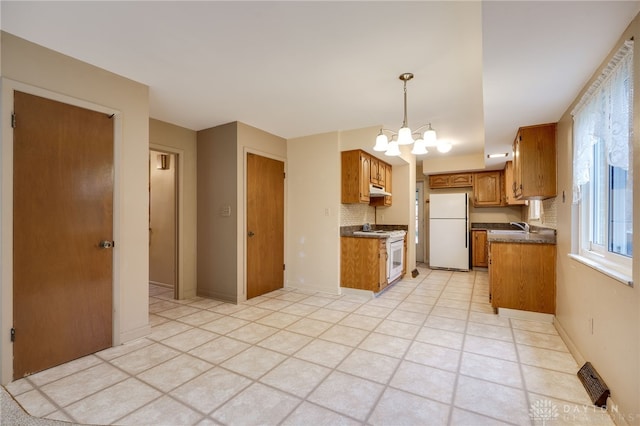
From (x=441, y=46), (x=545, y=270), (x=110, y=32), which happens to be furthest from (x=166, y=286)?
(x=545, y=270)

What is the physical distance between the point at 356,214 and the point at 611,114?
347 centimetres

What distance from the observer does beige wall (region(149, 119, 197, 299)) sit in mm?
3880

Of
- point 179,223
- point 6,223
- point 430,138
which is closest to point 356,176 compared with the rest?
point 430,138

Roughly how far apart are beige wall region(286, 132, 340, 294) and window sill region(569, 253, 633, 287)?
2.69 m

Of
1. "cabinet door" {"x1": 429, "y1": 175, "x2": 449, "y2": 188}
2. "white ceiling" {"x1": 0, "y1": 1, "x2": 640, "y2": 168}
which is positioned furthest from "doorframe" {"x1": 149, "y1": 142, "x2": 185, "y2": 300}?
"cabinet door" {"x1": 429, "y1": 175, "x2": 449, "y2": 188}

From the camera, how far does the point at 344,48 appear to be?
209 centimetres

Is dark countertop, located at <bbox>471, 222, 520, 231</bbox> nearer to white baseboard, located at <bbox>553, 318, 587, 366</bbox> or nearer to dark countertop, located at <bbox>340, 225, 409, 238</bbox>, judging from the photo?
dark countertop, located at <bbox>340, 225, 409, 238</bbox>

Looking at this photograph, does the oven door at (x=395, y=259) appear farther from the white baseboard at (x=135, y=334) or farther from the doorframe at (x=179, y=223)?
the white baseboard at (x=135, y=334)

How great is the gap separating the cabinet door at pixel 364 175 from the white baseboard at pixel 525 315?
88.2 inches

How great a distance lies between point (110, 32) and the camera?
1939 mm

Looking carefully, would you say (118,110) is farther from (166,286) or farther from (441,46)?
(166,286)

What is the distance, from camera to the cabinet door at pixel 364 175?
4242 millimetres

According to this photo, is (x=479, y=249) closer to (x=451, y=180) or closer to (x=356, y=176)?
(x=451, y=180)

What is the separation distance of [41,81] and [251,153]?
2.17 metres
